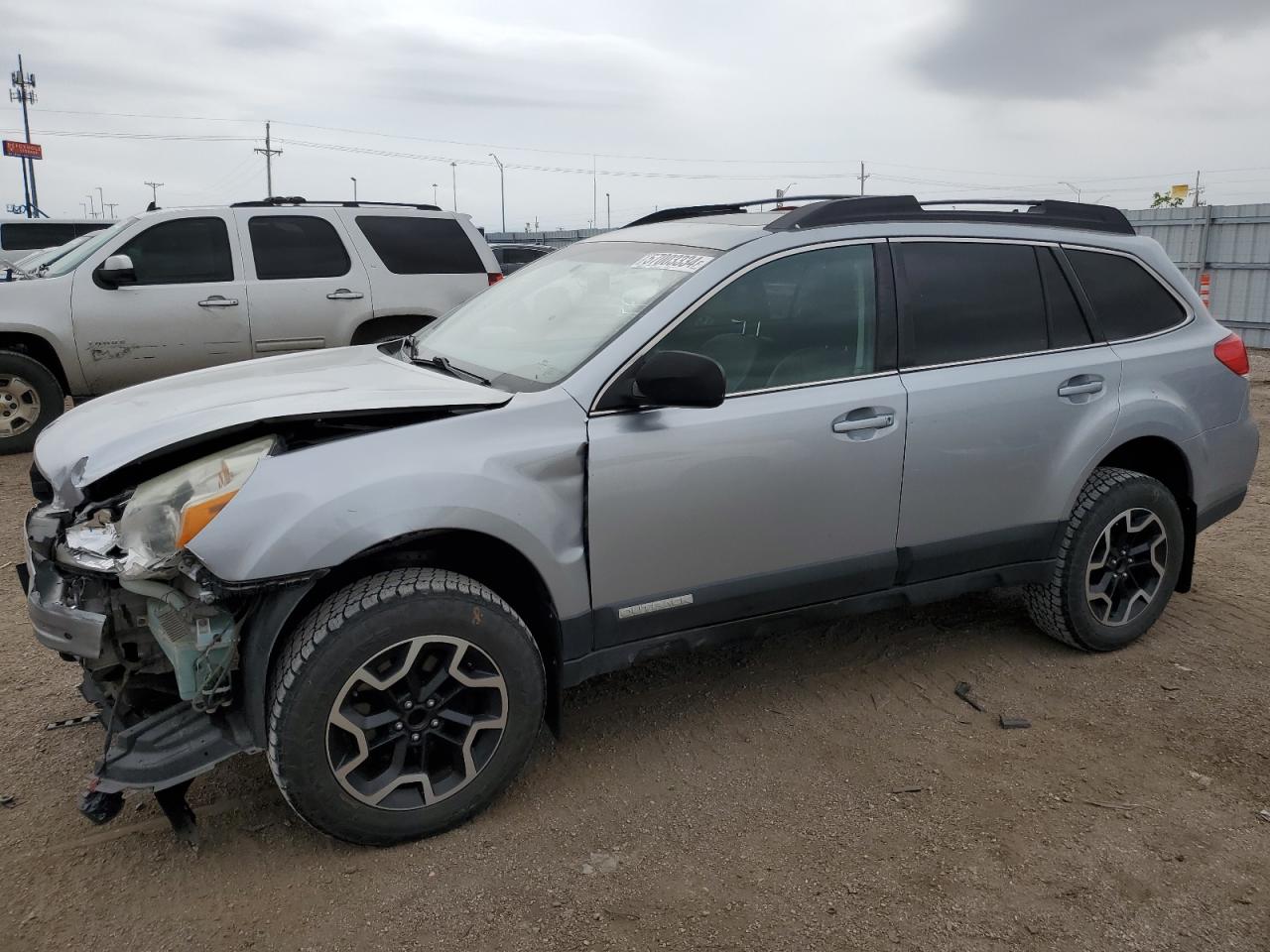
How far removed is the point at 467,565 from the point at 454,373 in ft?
2.48

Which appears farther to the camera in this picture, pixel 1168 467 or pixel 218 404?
pixel 1168 467

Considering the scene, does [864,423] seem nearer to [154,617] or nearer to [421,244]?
[154,617]

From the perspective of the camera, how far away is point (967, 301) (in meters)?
3.80

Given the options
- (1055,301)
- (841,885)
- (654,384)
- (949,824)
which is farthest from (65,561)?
(1055,301)

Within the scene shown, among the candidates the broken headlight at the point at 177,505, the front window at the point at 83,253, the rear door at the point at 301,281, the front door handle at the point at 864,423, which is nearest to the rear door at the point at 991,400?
the front door handle at the point at 864,423

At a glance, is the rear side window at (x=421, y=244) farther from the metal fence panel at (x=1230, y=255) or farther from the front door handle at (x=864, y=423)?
the metal fence panel at (x=1230, y=255)

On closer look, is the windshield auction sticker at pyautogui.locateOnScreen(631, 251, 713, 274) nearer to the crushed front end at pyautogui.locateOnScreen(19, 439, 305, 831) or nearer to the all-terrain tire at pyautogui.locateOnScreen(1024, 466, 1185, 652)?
the crushed front end at pyautogui.locateOnScreen(19, 439, 305, 831)

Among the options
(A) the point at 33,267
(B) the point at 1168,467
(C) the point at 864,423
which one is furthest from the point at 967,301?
(A) the point at 33,267

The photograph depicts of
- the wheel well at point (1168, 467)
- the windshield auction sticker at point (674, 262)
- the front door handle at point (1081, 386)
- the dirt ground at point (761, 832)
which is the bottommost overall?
the dirt ground at point (761, 832)

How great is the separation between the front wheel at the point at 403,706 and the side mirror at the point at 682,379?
2.58 feet

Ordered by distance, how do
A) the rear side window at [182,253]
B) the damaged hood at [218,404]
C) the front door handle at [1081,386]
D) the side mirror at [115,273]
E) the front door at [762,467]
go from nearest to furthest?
the damaged hood at [218,404], the front door at [762,467], the front door handle at [1081,386], the side mirror at [115,273], the rear side window at [182,253]

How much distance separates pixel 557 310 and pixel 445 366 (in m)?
0.46

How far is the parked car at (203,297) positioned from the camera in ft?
25.5

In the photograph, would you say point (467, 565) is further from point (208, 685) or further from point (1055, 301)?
point (1055, 301)
